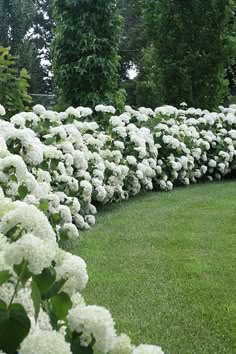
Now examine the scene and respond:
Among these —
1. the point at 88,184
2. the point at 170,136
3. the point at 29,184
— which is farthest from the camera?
the point at 170,136

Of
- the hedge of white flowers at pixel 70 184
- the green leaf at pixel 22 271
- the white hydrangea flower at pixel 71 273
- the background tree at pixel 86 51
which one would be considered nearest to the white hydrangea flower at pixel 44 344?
the hedge of white flowers at pixel 70 184

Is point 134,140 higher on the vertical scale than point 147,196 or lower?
higher

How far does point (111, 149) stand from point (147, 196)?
82 centimetres

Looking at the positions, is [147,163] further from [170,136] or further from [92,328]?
[92,328]

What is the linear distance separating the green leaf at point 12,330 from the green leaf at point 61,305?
0.22m

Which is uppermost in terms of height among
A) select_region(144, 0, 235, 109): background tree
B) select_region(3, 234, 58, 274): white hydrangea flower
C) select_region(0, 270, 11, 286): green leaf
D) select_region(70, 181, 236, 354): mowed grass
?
select_region(144, 0, 235, 109): background tree

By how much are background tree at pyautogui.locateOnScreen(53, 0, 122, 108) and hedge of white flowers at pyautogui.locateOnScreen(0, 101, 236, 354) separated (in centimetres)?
161

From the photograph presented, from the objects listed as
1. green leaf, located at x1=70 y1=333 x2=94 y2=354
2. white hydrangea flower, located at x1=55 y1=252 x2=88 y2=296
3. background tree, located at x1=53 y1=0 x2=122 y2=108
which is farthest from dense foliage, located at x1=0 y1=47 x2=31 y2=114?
green leaf, located at x1=70 y1=333 x2=94 y2=354

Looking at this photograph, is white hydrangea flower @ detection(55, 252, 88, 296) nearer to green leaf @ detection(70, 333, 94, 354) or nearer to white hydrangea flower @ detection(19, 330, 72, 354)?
green leaf @ detection(70, 333, 94, 354)

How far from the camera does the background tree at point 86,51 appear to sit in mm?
10242

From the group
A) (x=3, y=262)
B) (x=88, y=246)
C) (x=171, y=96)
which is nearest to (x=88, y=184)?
(x=88, y=246)

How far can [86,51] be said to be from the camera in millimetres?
10352

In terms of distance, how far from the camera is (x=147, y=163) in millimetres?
7469

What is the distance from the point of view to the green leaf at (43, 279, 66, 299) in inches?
53.0
